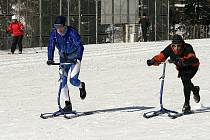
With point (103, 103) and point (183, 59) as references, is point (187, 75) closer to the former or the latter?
point (183, 59)

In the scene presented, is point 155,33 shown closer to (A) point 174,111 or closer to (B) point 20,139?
(A) point 174,111

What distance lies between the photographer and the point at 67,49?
909 cm

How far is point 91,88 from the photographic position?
12961 mm

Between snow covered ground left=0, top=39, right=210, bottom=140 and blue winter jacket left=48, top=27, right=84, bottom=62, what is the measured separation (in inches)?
39.9

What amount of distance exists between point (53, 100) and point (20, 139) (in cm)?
368

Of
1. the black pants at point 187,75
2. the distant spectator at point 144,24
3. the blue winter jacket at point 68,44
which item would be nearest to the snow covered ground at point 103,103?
the black pants at point 187,75

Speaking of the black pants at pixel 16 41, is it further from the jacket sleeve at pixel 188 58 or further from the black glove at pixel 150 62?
the jacket sleeve at pixel 188 58

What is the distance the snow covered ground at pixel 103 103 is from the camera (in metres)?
7.84

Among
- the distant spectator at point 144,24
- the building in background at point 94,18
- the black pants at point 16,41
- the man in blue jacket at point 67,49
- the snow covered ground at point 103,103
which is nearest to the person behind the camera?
the snow covered ground at point 103,103

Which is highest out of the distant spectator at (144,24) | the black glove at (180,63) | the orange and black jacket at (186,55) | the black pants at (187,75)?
the distant spectator at (144,24)

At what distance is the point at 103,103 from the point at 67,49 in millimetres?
1910

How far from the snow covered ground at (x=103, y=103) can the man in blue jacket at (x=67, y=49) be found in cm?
67

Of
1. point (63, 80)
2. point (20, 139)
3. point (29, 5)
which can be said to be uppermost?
point (29, 5)

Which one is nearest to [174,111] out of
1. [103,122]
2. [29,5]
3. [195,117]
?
[195,117]
